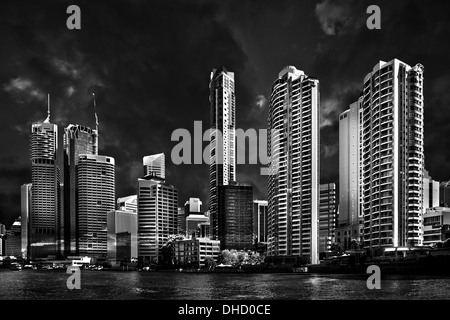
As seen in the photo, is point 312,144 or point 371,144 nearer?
point 371,144

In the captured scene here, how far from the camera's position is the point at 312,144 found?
148500mm

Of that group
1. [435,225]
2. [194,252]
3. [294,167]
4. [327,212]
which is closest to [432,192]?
[435,225]

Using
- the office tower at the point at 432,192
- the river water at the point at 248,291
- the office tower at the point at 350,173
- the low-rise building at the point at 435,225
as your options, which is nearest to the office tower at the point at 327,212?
the office tower at the point at 350,173

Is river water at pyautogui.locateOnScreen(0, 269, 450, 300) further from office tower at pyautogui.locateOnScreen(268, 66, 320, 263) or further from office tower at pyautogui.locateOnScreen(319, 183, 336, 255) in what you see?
office tower at pyautogui.locateOnScreen(319, 183, 336, 255)

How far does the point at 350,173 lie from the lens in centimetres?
15350

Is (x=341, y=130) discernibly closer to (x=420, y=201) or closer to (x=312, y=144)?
(x=312, y=144)

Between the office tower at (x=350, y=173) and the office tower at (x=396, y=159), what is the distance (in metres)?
31.8

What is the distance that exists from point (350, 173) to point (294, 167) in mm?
15824

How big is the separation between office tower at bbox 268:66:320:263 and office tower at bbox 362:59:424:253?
3411 centimetres

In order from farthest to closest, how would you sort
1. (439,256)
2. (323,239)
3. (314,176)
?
(323,239), (314,176), (439,256)

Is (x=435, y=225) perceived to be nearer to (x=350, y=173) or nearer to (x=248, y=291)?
(x=350, y=173)
